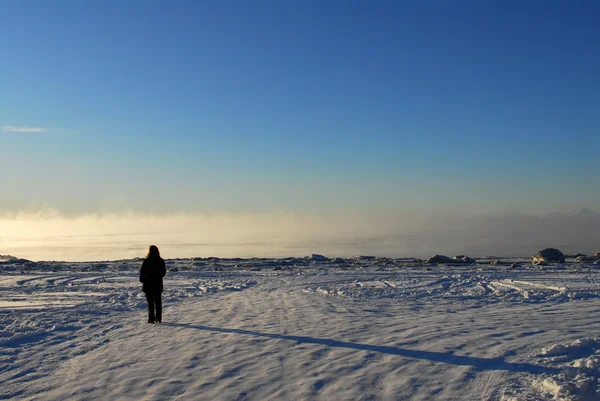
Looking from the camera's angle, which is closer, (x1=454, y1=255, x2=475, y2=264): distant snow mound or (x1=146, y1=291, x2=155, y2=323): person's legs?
(x1=146, y1=291, x2=155, y2=323): person's legs

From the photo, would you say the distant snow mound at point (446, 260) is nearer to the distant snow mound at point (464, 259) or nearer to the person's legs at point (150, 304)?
the distant snow mound at point (464, 259)

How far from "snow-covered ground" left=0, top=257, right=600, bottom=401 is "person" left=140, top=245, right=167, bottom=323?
1.24 feet

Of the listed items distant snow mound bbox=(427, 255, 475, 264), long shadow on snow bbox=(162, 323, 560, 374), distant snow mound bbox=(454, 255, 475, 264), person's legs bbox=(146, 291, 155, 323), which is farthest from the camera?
distant snow mound bbox=(427, 255, 475, 264)

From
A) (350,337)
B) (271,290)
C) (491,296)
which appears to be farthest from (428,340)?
(271,290)

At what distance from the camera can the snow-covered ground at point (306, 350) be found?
21.6ft

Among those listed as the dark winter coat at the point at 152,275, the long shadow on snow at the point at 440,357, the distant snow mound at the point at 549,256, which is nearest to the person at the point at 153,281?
the dark winter coat at the point at 152,275

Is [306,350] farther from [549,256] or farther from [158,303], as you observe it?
[549,256]

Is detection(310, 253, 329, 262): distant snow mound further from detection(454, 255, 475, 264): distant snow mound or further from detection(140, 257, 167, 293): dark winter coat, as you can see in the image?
detection(140, 257, 167, 293): dark winter coat

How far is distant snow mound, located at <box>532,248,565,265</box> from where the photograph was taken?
4694 centimetres

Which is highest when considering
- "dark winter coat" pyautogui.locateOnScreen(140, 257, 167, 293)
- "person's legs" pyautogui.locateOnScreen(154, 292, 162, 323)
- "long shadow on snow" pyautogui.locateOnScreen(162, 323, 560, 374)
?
"dark winter coat" pyautogui.locateOnScreen(140, 257, 167, 293)

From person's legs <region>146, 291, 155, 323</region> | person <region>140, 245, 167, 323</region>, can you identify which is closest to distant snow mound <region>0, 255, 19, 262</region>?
person <region>140, 245, 167, 323</region>

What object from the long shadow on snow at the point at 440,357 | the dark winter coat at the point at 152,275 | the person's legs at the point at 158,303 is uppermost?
the dark winter coat at the point at 152,275

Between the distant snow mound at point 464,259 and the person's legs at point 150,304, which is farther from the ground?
the person's legs at point 150,304

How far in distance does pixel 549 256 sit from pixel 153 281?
149ft
